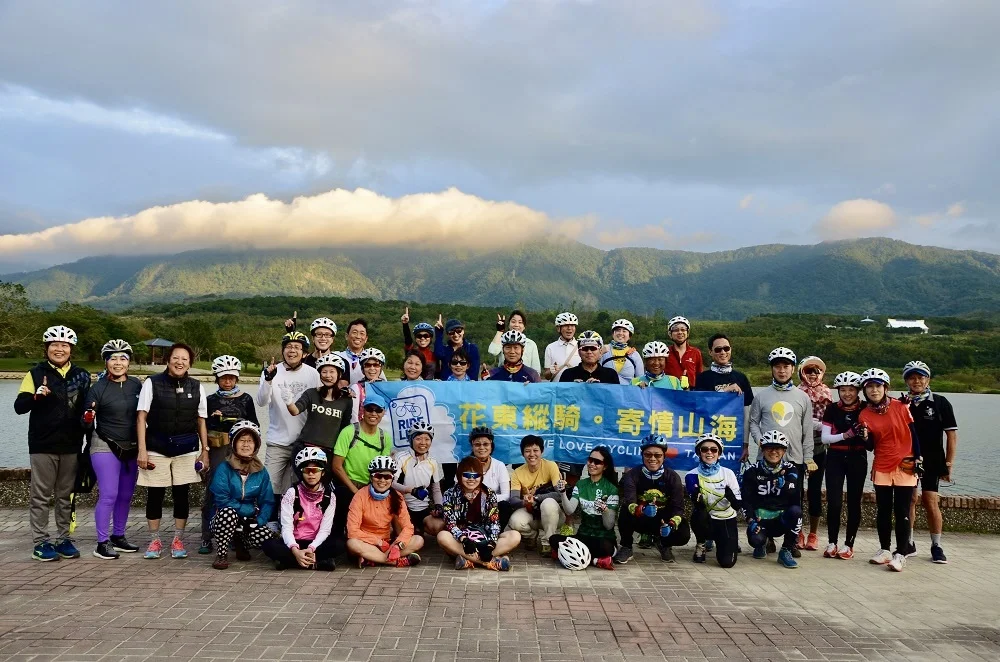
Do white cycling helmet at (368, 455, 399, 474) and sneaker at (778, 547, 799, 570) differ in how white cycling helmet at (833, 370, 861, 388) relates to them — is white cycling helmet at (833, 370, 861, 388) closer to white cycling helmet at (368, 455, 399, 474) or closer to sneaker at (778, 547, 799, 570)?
sneaker at (778, 547, 799, 570)

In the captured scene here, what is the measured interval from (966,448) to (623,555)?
96.4 ft

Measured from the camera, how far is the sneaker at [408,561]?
20.6ft

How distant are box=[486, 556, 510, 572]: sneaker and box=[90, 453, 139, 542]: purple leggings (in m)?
3.52

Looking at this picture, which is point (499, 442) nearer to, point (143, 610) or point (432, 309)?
point (143, 610)

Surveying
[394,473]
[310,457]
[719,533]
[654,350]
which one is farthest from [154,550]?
[654,350]

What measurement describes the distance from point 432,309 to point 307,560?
3414 inches

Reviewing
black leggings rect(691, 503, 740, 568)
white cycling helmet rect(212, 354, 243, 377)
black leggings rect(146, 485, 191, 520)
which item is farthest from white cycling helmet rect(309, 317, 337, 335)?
black leggings rect(691, 503, 740, 568)

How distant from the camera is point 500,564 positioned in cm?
618

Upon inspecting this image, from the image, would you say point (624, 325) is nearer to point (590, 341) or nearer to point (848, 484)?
point (590, 341)

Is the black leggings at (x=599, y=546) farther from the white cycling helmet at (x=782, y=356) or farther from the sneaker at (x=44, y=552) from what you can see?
Answer: the sneaker at (x=44, y=552)

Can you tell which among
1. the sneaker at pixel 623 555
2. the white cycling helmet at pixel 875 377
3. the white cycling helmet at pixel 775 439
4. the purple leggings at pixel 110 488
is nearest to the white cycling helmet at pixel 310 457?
the purple leggings at pixel 110 488

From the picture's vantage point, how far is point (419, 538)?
641cm

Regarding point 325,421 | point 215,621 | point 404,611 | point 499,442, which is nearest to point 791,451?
point 499,442

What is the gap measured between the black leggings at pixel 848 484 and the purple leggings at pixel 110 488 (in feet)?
22.7
